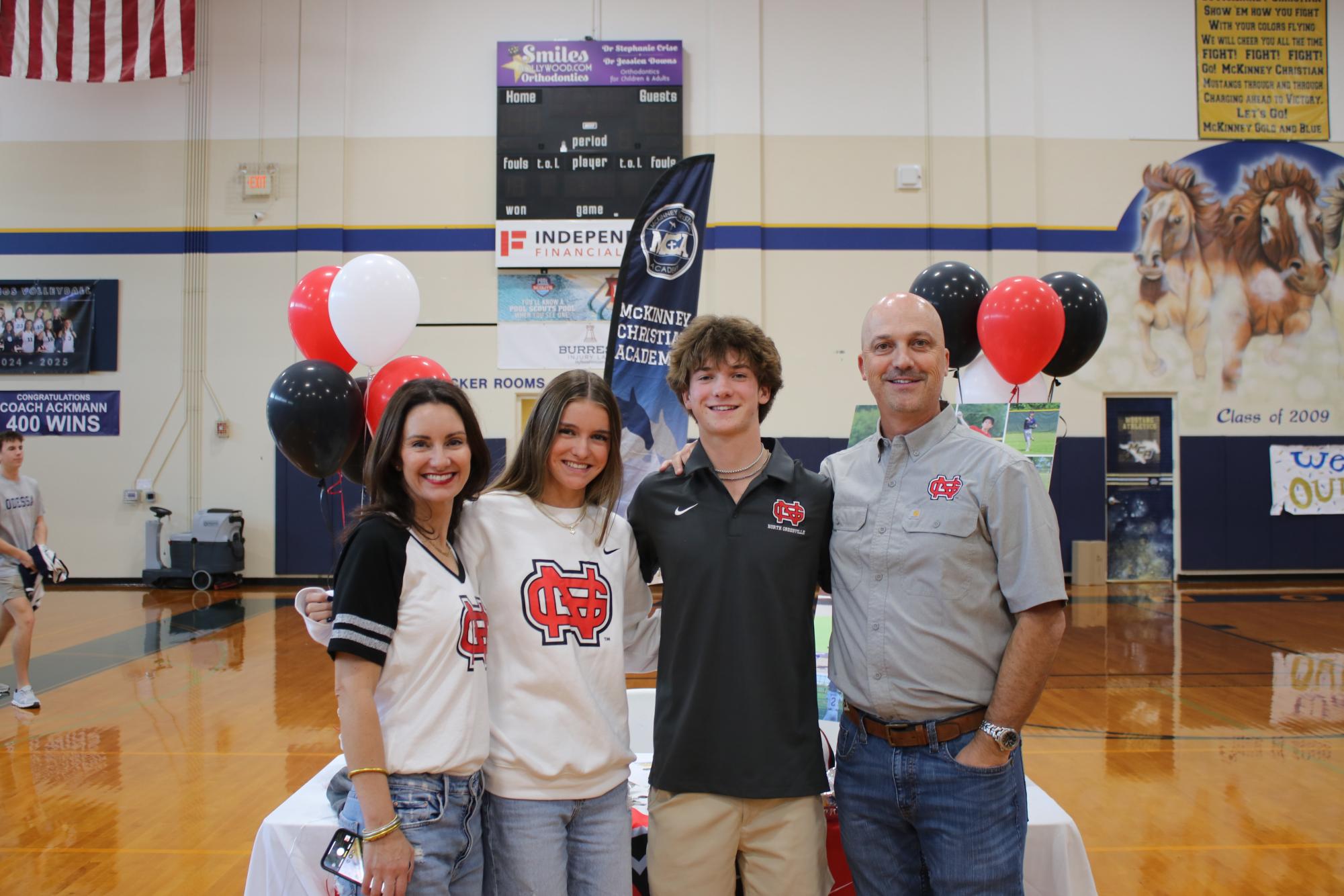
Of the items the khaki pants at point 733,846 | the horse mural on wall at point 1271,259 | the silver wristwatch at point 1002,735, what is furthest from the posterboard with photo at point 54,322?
the horse mural on wall at point 1271,259

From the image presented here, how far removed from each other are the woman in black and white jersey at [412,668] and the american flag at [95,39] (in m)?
9.58

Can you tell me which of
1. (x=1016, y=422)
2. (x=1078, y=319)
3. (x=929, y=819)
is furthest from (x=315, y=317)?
(x=1016, y=422)

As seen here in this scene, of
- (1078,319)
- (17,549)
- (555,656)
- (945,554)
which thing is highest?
(1078,319)

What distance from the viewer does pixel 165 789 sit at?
4.01 m

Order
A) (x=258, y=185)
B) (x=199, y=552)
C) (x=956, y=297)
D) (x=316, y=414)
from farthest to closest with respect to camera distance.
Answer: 1. (x=258, y=185)
2. (x=199, y=552)
3. (x=956, y=297)
4. (x=316, y=414)

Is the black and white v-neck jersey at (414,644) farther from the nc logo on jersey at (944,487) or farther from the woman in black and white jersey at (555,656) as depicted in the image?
the nc logo on jersey at (944,487)

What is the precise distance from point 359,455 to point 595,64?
7.88 metres

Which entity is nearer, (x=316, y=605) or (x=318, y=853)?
(x=316, y=605)

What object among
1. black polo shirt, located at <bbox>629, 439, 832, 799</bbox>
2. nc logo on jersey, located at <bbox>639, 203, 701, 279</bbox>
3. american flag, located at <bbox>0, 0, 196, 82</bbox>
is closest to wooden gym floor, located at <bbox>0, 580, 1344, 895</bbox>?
black polo shirt, located at <bbox>629, 439, 832, 799</bbox>

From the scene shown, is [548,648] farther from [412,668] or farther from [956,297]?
[956,297]

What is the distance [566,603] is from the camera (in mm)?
1741

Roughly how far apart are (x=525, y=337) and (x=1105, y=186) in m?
7.03

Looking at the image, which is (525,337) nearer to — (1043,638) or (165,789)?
(165,789)

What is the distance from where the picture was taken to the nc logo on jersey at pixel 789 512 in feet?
6.07
